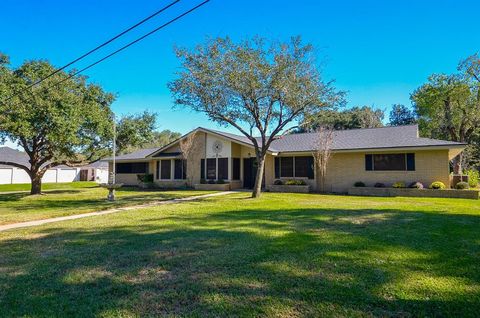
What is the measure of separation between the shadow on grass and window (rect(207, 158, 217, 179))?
1550 centimetres

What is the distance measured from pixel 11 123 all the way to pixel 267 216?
44.8ft

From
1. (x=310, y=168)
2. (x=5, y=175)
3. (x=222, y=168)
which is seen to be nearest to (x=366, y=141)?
(x=310, y=168)

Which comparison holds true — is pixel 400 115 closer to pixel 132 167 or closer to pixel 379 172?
pixel 379 172

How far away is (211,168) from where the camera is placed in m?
24.0

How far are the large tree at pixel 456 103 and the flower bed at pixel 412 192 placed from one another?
1416 centimetres

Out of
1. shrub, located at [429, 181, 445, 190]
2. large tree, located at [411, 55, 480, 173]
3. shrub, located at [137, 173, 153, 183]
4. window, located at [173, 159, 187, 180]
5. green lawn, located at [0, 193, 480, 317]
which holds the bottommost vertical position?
green lawn, located at [0, 193, 480, 317]

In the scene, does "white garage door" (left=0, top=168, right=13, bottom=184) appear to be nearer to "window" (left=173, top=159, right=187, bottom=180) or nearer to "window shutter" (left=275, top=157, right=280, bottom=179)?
"window" (left=173, top=159, right=187, bottom=180)

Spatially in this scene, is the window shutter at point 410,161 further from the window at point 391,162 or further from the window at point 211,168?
the window at point 211,168

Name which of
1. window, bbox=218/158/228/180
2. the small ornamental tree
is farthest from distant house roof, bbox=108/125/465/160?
window, bbox=218/158/228/180

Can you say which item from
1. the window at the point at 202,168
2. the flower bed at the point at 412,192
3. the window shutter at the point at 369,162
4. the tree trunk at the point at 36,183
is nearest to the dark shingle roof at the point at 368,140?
the window shutter at the point at 369,162

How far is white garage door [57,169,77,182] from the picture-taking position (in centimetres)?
4592

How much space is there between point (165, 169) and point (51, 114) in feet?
36.2

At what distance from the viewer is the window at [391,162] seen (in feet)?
59.2

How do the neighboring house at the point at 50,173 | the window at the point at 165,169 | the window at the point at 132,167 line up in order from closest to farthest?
the window at the point at 165,169, the window at the point at 132,167, the neighboring house at the point at 50,173
